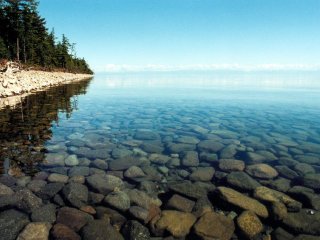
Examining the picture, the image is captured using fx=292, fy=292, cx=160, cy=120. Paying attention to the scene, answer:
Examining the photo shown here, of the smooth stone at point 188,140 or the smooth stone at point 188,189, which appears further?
the smooth stone at point 188,140

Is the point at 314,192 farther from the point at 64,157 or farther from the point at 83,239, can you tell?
the point at 64,157

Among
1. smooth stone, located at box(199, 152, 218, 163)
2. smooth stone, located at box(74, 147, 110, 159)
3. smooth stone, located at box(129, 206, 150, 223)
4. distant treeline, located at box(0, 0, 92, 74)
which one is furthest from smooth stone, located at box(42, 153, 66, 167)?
distant treeline, located at box(0, 0, 92, 74)

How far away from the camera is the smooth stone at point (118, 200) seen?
7.78 meters

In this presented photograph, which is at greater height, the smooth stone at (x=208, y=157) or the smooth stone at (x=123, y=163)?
the smooth stone at (x=208, y=157)

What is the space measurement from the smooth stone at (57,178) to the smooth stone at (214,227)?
4.65m

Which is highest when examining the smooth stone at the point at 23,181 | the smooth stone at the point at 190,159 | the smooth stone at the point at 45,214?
the smooth stone at the point at 190,159

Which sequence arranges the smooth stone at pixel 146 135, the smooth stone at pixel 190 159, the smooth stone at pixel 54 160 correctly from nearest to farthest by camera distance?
the smooth stone at pixel 54 160 < the smooth stone at pixel 190 159 < the smooth stone at pixel 146 135

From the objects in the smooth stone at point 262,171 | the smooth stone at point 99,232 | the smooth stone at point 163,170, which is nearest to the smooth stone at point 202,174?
the smooth stone at point 163,170

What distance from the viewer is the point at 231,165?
11.2 m

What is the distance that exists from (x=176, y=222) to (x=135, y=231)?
3.38ft

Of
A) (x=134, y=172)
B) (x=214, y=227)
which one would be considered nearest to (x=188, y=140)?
(x=134, y=172)

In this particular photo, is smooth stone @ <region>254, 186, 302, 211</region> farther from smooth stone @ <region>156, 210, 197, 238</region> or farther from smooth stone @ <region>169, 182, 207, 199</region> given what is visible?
smooth stone @ <region>156, 210, 197, 238</region>

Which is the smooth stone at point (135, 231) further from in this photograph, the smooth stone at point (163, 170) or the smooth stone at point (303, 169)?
the smooth stone at point (303, 169)

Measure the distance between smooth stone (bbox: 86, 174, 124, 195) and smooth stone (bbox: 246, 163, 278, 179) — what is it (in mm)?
4763
